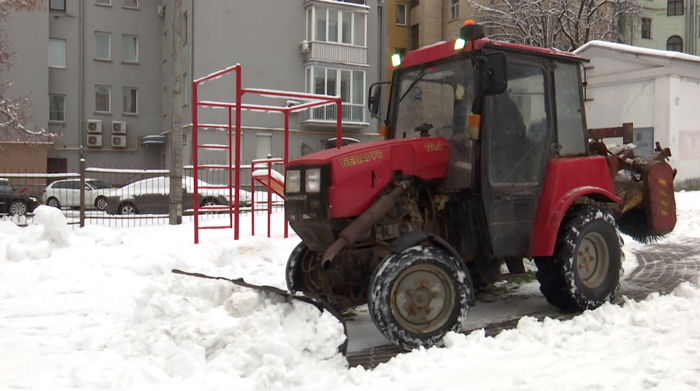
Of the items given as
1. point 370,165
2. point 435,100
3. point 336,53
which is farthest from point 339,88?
point 370,165

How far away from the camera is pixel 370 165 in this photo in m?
5.41

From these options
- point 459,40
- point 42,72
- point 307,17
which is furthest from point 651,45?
point 459,40

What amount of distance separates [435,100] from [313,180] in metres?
1.58

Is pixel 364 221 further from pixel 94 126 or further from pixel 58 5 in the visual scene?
pixel 58 5

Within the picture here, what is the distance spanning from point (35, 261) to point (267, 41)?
82.0ft

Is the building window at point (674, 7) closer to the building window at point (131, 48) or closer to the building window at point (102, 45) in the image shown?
the building window at point (131, 48)

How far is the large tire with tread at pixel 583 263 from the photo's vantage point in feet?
20.0

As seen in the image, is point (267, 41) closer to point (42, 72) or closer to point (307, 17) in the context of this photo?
point (307, 17)

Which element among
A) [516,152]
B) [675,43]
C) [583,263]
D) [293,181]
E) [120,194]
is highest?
[675,43]

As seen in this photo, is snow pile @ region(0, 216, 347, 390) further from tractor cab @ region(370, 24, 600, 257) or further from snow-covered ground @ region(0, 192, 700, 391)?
tractor cab @ region(370, 24, 600, 257)

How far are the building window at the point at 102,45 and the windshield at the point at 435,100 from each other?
103 ft

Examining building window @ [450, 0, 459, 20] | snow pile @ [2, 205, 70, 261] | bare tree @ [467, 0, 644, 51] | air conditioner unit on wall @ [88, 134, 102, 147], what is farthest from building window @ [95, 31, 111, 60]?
snow pile @ [2, 205, 70, 261]

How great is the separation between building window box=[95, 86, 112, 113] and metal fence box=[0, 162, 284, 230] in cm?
1596

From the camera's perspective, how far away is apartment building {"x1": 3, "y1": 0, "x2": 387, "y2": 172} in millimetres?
30391
